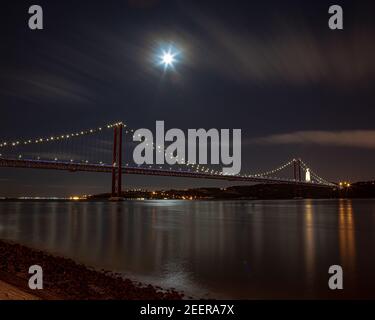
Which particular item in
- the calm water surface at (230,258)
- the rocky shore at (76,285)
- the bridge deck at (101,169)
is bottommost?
the calm water surface at (230,258)

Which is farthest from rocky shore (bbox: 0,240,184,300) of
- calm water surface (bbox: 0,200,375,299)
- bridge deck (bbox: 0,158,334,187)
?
bridge deck (bbox: 0,158,334,187)

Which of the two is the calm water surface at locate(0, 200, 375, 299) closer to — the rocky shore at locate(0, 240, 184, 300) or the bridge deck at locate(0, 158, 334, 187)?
the rocky shore at locate(0, 240, 184, 300)

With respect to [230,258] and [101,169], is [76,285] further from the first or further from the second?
[101,169]

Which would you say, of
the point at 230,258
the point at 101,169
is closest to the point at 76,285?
the point at 230,258

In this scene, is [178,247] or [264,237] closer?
[178,247]

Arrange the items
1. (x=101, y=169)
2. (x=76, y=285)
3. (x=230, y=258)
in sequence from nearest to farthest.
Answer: (x=76, y=285), (x=230, y=258), (x=101, y=169)

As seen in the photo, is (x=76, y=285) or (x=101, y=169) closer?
(x=76, y=285)

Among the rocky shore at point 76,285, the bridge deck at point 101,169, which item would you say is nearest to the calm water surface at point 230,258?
the rocky shore at point 76,285

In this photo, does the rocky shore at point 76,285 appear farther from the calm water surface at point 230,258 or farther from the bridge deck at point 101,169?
the bridge deck at point 101,169

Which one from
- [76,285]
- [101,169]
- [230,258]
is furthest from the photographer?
[101,169]
